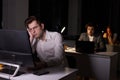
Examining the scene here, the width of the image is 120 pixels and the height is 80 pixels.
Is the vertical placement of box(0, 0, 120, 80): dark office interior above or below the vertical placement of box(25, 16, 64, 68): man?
above

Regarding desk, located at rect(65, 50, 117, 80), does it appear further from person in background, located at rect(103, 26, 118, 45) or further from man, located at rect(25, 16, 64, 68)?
person in background, located at rect(103, 26, 118, 45)

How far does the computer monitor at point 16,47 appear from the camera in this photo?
1.72 meters

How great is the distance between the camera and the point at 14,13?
4211mm

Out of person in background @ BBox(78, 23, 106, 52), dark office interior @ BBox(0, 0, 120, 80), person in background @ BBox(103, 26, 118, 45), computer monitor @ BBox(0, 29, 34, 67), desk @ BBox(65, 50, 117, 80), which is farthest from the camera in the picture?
dark office interior @ BBox(0, 0, 120, 80)

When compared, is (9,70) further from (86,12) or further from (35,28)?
(86,12)

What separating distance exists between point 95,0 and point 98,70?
3.65 meters

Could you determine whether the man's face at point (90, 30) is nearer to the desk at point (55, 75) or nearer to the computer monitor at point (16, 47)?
the desk at point (55, 75)

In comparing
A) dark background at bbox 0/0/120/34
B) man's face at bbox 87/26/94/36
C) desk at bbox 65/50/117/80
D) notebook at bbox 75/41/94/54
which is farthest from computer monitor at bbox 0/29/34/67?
dark background at bbox 0/0/120/34

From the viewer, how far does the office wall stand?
420 cm

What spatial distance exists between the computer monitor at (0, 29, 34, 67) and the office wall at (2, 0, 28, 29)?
2.38 metres

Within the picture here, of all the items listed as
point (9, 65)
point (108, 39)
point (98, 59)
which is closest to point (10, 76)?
point (9, 65)

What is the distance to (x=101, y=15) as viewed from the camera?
6.57 metres

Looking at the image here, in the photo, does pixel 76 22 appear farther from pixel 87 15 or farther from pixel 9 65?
pixel 9 65

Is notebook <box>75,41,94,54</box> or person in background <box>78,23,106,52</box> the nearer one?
notebook <box>75,41,94,54</box>
